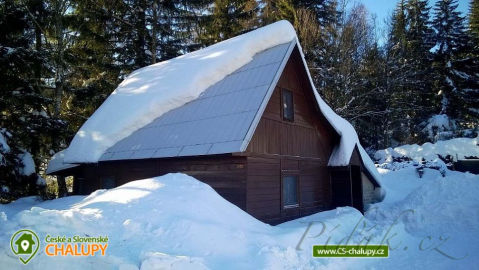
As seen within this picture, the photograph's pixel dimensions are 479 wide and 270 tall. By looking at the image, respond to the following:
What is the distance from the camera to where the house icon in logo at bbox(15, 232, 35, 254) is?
4.51 metres

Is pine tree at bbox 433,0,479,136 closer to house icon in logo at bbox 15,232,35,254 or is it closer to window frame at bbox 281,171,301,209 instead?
window frame at bbox 281,171,301,209

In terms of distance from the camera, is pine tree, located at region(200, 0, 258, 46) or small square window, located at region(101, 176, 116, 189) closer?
small square window, located at region(101, 176, 116, 189)

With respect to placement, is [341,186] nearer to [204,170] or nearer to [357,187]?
[357,187]

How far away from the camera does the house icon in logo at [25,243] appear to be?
451cm

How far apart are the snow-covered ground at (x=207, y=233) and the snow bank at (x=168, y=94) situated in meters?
5.03

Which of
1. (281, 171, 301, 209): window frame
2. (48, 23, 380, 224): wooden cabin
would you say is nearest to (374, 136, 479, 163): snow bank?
(48, 23, 380, 224): wooden cabin

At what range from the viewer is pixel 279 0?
2406 centimetres

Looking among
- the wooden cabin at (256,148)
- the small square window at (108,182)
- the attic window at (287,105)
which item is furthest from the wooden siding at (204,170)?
the attic window at (287,105)

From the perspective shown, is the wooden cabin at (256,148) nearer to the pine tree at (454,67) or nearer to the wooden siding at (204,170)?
the wooden siding at (204,170)

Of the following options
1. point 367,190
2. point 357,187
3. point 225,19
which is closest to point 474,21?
point 225,19

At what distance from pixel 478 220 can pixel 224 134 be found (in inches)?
305

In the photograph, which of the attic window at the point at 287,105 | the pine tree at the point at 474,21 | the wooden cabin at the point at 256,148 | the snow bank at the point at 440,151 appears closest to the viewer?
the wooden cabin at the point at 256,148

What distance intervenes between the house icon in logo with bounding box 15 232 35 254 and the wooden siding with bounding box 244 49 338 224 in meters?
5.39

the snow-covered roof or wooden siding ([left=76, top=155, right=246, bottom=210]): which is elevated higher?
the snow-covered roof
